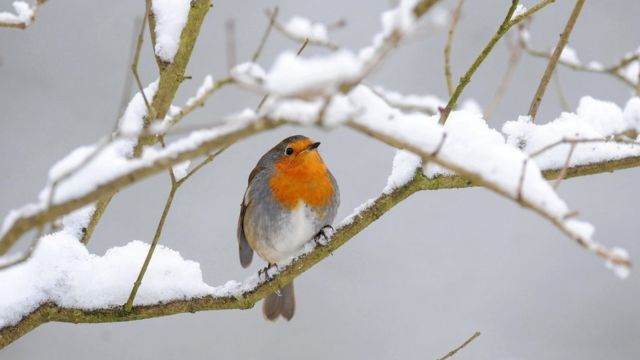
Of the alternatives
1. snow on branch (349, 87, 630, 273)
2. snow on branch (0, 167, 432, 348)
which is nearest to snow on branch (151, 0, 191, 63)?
snow on branch (0, 167, 432, 348)

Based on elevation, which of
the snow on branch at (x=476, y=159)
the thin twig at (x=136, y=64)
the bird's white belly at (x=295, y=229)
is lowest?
A: the snow on branch at (x=476, y=159)

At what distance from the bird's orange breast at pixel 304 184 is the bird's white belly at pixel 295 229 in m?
0.05

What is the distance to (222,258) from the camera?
5273 millimetres

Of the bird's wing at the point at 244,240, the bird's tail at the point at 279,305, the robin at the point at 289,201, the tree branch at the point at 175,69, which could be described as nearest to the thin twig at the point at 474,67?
the tree branch at the point at 175,69

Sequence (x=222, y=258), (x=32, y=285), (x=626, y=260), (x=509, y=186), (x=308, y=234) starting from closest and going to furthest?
(x=626, y=260), (x=509, y=186), (x=32, y=285), (x=308, y=234), (x=222, y=258)

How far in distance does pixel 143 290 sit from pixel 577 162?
154 centimetres

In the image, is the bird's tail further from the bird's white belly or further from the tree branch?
the tree branch

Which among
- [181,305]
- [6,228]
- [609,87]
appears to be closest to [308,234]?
[181,305]

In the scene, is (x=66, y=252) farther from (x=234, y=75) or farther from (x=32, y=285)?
(x=234, y=75)

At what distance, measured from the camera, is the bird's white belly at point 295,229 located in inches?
147

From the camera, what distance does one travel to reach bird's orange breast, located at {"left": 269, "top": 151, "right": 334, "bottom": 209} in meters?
3.78

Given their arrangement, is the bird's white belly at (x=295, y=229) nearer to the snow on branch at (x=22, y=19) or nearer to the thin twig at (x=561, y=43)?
the thin twig at (x=561, y=43)

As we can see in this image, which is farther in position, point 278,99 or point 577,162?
point 577,162

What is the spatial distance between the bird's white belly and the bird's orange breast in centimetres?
5
